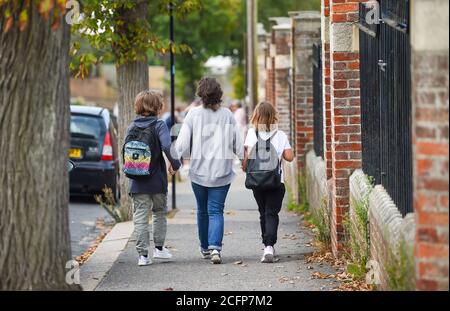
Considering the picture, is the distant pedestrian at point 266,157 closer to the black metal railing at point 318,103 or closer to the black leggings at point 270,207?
the black leggings at point 270,207

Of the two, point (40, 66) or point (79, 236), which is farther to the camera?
point (79, 236)

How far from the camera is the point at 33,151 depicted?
261 inches

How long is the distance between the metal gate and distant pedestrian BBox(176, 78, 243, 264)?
3.88 ft

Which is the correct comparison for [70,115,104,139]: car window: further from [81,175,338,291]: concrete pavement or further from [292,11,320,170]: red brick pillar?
[81,175,338,291]: concrete pavement

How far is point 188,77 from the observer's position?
49.4 meters

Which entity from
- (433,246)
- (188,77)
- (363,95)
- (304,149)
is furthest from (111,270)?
(188,77)

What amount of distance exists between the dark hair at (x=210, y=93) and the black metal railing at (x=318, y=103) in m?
3.11

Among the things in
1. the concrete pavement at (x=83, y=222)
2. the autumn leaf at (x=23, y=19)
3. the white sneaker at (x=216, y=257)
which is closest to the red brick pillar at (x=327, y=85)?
the white sneaker at (x=216, y=257)

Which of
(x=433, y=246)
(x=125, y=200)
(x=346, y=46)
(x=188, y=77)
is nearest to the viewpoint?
(x=433, y=246)

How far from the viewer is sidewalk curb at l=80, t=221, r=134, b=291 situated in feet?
28.7

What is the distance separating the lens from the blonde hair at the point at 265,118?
9844 mm

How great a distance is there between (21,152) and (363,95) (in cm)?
388

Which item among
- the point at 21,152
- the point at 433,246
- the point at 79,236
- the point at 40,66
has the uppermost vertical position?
the point at 40,66
